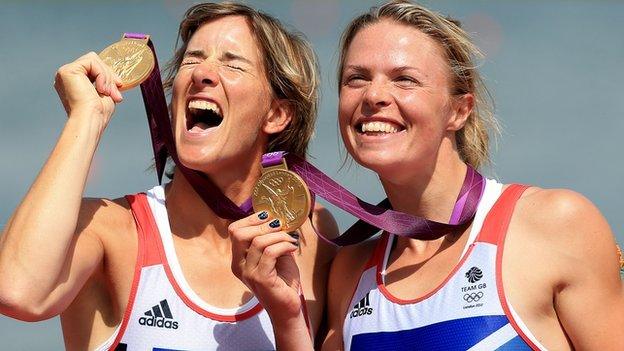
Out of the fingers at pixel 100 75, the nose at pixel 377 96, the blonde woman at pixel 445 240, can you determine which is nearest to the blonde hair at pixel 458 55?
the blonde woman at pixel 445 240

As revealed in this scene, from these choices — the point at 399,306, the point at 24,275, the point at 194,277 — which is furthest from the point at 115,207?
the point at 399,306

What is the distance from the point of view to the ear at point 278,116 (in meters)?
8.48

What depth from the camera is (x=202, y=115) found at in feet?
27.1

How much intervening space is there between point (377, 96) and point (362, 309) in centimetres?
148

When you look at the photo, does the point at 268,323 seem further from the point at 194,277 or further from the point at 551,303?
the point at 551,303

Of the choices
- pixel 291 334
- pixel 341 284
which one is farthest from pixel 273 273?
pixel 341 284

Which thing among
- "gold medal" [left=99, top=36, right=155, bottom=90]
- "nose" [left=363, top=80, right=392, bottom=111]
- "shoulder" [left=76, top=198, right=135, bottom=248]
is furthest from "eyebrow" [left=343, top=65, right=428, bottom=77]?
"shoulder" [left=76, top=198, right=135, bottom=248]

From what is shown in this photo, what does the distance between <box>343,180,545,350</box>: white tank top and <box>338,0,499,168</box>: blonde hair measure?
1.74ft

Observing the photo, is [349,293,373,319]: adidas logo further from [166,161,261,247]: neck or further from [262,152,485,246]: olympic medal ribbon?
[166,161,261,247]: neck

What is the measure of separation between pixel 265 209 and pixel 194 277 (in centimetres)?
90

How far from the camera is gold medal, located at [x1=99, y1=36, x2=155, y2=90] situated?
7.66 metres

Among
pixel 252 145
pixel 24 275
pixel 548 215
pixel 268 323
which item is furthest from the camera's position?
pixel 252 145

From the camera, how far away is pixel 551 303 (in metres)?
7.11

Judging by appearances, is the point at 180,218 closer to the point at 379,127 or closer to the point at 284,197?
the point at 284,197
